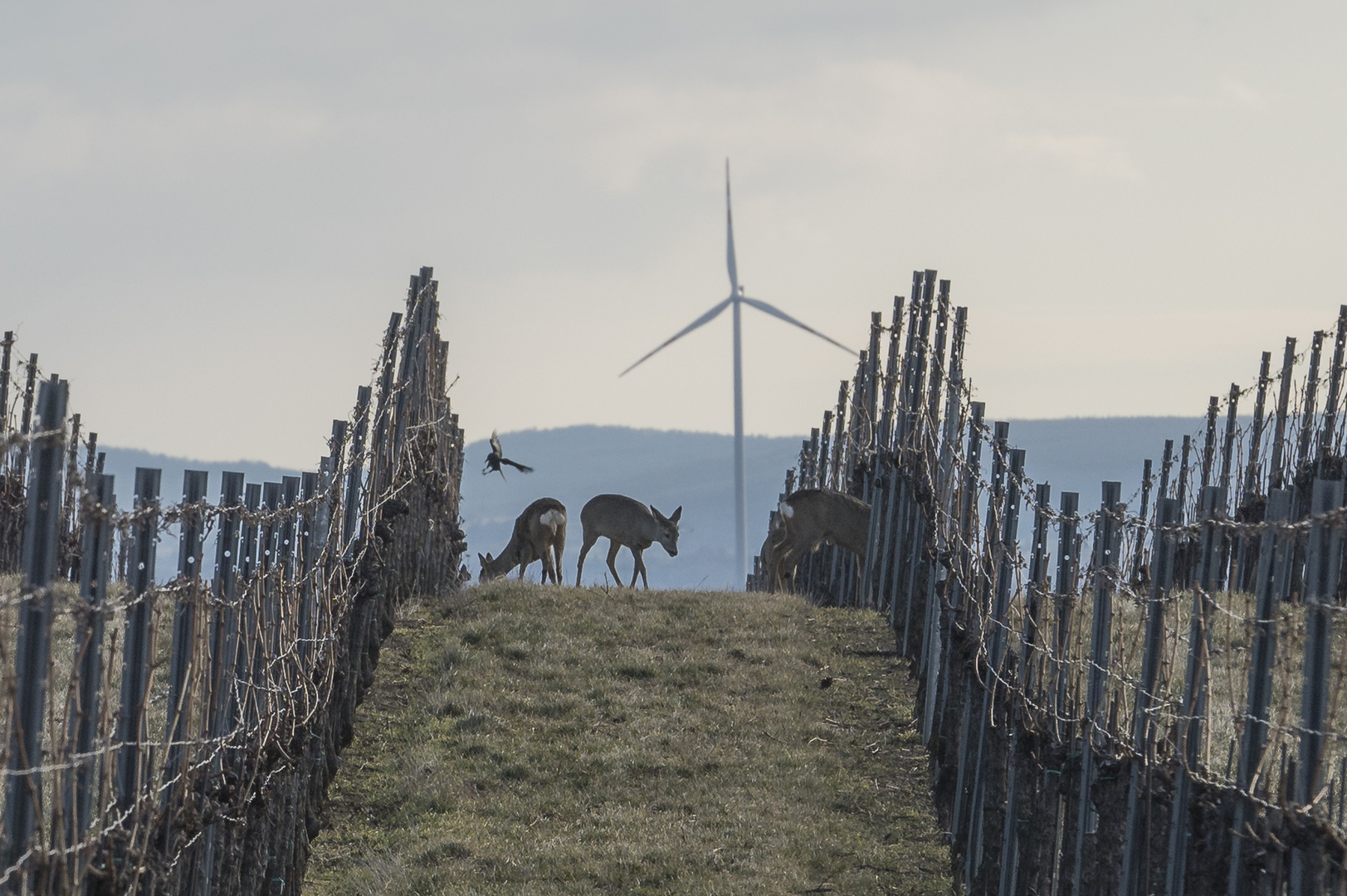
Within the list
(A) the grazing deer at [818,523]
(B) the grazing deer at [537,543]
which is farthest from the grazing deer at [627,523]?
(A) the grazing deer at [818,523]

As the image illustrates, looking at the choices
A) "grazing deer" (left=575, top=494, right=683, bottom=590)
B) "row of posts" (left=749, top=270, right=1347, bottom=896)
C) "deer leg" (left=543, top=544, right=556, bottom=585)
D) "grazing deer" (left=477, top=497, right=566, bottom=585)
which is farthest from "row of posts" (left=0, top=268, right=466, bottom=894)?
"grazing deer" (left=575, top=494, right=683, bottom=590)

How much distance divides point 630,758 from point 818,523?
8054 mm

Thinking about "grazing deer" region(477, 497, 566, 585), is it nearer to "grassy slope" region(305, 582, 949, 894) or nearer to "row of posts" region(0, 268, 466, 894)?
"grassy slope" region(305, 582, 949, 894)

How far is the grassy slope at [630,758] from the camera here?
30.6ft

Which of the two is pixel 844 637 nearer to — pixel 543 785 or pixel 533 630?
pixel 533 630

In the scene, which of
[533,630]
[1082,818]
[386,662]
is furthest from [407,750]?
[1082,818]

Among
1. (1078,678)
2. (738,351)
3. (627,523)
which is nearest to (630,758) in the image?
(1078,678)

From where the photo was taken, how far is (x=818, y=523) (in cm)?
1881

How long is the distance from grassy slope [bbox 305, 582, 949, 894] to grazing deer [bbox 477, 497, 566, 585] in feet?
18.0

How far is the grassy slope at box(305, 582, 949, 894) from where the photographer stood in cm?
933

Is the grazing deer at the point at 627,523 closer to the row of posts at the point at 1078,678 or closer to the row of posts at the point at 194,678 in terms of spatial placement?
the row of posts at the point at 1078,678

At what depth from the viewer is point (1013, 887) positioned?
8203mm

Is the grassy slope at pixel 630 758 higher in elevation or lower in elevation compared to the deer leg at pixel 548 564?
lower

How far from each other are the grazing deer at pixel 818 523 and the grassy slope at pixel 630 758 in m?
2.68
